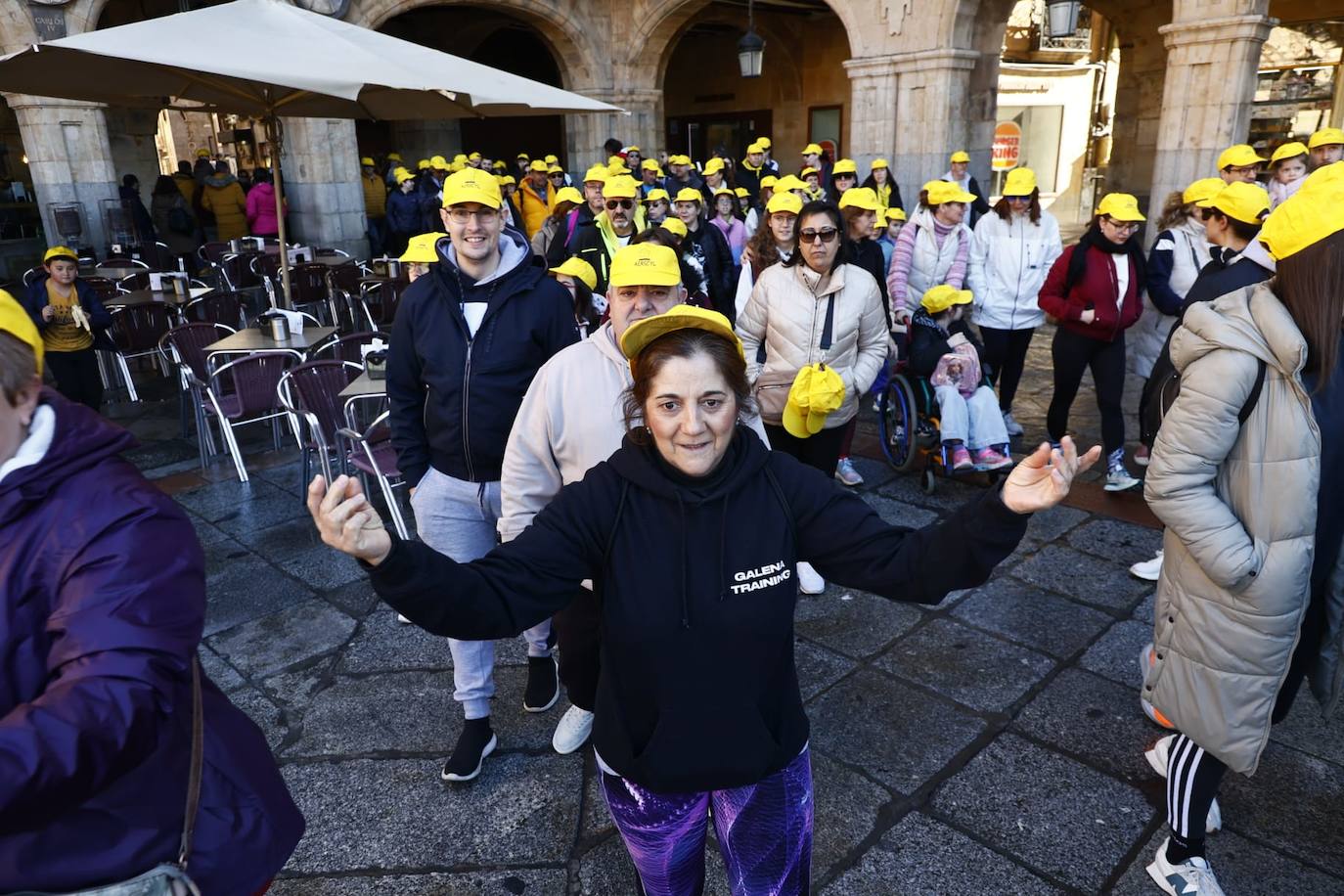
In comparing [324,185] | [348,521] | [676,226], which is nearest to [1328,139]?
[676,226]

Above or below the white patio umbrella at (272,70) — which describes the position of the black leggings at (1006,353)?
below

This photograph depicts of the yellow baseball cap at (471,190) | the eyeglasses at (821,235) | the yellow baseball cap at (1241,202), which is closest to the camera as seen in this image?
the yellow baseball cap at (471,190)

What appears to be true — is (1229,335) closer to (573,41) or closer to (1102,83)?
(573,41)

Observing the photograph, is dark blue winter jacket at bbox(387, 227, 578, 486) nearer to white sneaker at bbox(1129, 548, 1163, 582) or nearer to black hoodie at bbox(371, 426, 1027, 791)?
black hoodie at bbox(371, 426, 1027, 791)

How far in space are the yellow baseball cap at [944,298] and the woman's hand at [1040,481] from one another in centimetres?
405

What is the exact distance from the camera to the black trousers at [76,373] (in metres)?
6.04

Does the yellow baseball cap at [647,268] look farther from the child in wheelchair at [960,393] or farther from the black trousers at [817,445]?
the child in wheelchair at [960,393]

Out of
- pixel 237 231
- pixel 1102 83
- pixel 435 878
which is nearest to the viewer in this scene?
pixel 435 878

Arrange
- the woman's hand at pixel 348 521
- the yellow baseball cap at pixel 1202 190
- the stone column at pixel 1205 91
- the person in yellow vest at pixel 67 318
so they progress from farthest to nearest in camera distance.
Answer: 1. the stone column at pixel 1205 91
2. the person in yellow vest at pixel 67 318
3. the yellow baseball cap at pixel 1202 190
4. the woman's hand at pixel 348 521

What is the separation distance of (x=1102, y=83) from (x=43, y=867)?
23.1 m

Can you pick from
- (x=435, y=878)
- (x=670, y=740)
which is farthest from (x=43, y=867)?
(x=435, y=878)

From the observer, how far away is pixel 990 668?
349cm

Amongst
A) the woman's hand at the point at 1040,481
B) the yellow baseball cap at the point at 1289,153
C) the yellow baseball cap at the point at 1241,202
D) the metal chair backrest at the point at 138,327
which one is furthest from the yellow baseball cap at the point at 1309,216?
the metal chair backrest at the point at 138,327

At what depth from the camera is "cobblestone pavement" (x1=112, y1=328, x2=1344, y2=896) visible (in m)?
2.52
